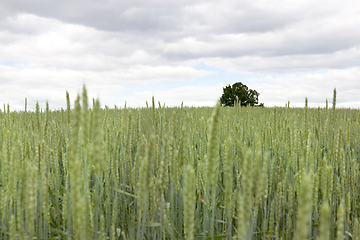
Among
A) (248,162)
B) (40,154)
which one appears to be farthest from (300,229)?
(40,154)

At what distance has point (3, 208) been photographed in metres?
1.24

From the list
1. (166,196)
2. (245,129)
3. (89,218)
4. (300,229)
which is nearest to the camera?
(300,229)

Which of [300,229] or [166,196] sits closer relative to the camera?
[300,229]

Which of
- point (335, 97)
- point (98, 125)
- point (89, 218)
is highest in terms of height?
point (335, 97)

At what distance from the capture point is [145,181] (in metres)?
0.95

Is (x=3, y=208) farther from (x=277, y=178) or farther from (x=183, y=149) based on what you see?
(x=277, y=178)

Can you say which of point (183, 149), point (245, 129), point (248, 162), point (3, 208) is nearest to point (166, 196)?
point (183, 149)

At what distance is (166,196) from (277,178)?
37.6 inches

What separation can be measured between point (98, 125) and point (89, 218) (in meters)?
0.42

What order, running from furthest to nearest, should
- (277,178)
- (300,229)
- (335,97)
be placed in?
(335,97), (277,178), (300,229)

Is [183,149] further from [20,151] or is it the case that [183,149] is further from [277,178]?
[277,178]

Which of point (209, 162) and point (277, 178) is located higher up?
point (209, 162)

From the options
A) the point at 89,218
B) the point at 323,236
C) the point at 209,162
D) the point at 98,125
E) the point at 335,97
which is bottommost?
the point at 89,218

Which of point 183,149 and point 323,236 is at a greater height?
point 183,149
